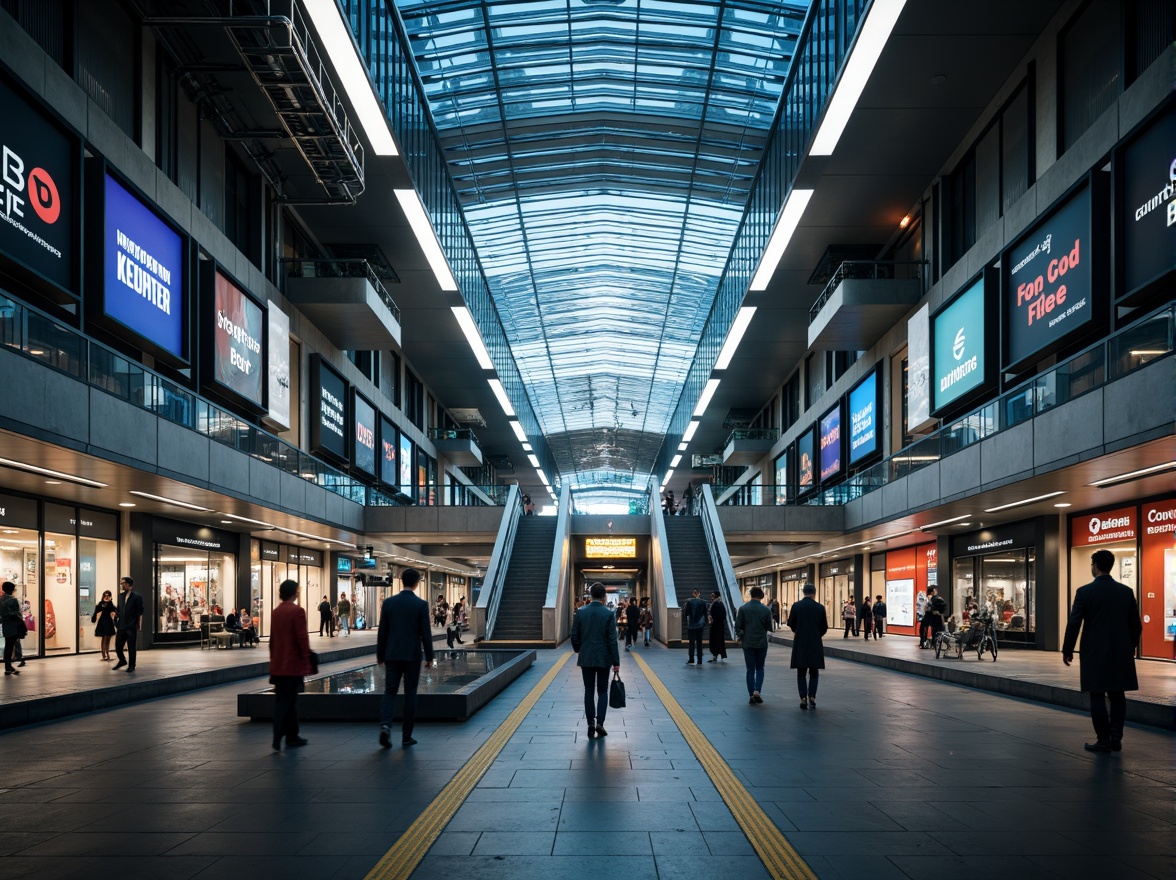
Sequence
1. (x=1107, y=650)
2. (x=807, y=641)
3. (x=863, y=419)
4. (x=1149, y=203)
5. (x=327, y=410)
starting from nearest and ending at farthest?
(x=1107, y=650) < (x=807, y=641) < (x=1149, y=203) < (x=327, y=410) < (x=863, y=419)

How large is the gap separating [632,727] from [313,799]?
453 cm

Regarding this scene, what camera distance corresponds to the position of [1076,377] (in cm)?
1565

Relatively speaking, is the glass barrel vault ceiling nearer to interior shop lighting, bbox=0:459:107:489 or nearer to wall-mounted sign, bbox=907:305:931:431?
wall-mounted sign, bbox=907:305:931:431

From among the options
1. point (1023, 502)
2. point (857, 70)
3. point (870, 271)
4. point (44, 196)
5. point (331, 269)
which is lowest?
point (1023, 502)

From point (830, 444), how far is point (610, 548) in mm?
8571

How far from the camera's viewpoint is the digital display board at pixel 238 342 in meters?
21.6

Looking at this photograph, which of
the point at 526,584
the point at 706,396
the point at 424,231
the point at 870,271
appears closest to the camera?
the point at 424,231

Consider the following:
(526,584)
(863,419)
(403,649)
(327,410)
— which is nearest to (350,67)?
(403,649)

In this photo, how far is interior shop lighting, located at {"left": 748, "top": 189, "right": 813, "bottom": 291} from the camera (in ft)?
78.3

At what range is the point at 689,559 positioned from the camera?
3148 centimetres

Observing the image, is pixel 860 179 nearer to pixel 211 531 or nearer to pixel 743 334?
pixel 743 334

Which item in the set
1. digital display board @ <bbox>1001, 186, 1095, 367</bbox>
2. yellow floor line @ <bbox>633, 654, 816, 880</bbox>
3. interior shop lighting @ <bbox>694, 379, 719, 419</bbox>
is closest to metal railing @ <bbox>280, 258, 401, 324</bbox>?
digital display board @ <bbox>1001, 186, 1095, 367</bbox>

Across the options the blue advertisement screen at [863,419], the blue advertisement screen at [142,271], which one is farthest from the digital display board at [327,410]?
the blue advertisement screen at [863,419]

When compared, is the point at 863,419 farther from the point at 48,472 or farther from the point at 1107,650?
the point at 1107,650
